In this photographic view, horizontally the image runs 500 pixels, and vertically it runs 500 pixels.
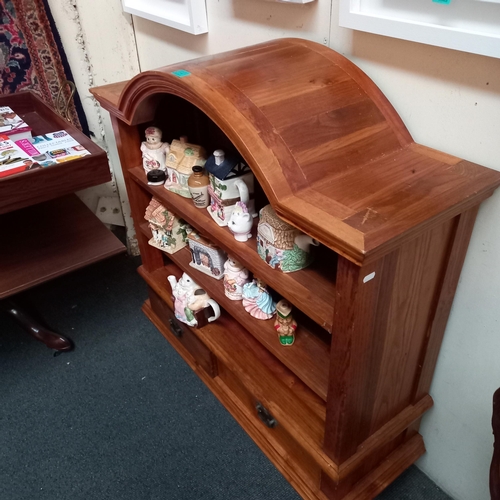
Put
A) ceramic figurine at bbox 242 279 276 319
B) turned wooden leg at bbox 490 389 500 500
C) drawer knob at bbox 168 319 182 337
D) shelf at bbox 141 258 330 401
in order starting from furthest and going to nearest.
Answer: drawer knob at bbox 168 319 182 337, ceramic figurine at bbox 242 279 276 319, shelf at bbox 141 258 330 401, turned wooden leg at bbox 490 389 500 500

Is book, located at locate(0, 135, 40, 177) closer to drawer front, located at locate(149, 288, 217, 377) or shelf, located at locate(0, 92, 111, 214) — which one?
shelf, located at locate(0, 92, 111, 214)

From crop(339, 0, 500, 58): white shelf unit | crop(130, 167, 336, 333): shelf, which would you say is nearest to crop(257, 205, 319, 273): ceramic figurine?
crop(130, 167, 336, 333): shelf

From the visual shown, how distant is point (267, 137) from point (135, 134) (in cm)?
68

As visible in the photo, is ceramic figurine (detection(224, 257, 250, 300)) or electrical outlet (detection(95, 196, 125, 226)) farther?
electrical outlet (detection(95, 196, 125, 226))

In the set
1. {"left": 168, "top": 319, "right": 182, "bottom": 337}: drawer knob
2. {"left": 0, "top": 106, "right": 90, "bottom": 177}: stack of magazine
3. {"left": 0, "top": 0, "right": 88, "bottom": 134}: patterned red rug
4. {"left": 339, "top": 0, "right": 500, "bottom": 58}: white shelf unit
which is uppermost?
{"left": 339, "top": 0, "right": 500, "bottom": 58}: white shelf unit

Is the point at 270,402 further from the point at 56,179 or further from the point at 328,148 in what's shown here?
the point at 56,179

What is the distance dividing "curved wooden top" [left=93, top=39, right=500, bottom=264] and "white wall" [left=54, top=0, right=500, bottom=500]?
4 cm

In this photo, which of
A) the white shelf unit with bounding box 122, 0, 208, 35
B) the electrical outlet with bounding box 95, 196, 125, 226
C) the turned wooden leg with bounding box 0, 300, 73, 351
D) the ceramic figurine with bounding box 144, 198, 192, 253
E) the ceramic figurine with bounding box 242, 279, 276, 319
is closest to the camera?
the ceramic figurine with bounding box 242, 279, 276, 319

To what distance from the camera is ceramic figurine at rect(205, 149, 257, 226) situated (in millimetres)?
1076

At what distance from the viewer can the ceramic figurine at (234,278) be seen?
1200 mm

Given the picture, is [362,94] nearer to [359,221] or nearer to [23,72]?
[359,221]

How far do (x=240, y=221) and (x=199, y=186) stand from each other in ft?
0.62

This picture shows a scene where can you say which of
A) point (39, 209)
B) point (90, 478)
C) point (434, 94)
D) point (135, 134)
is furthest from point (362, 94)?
point (39, 209)

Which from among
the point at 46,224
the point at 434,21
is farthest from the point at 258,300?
Result: the point at 46,224
